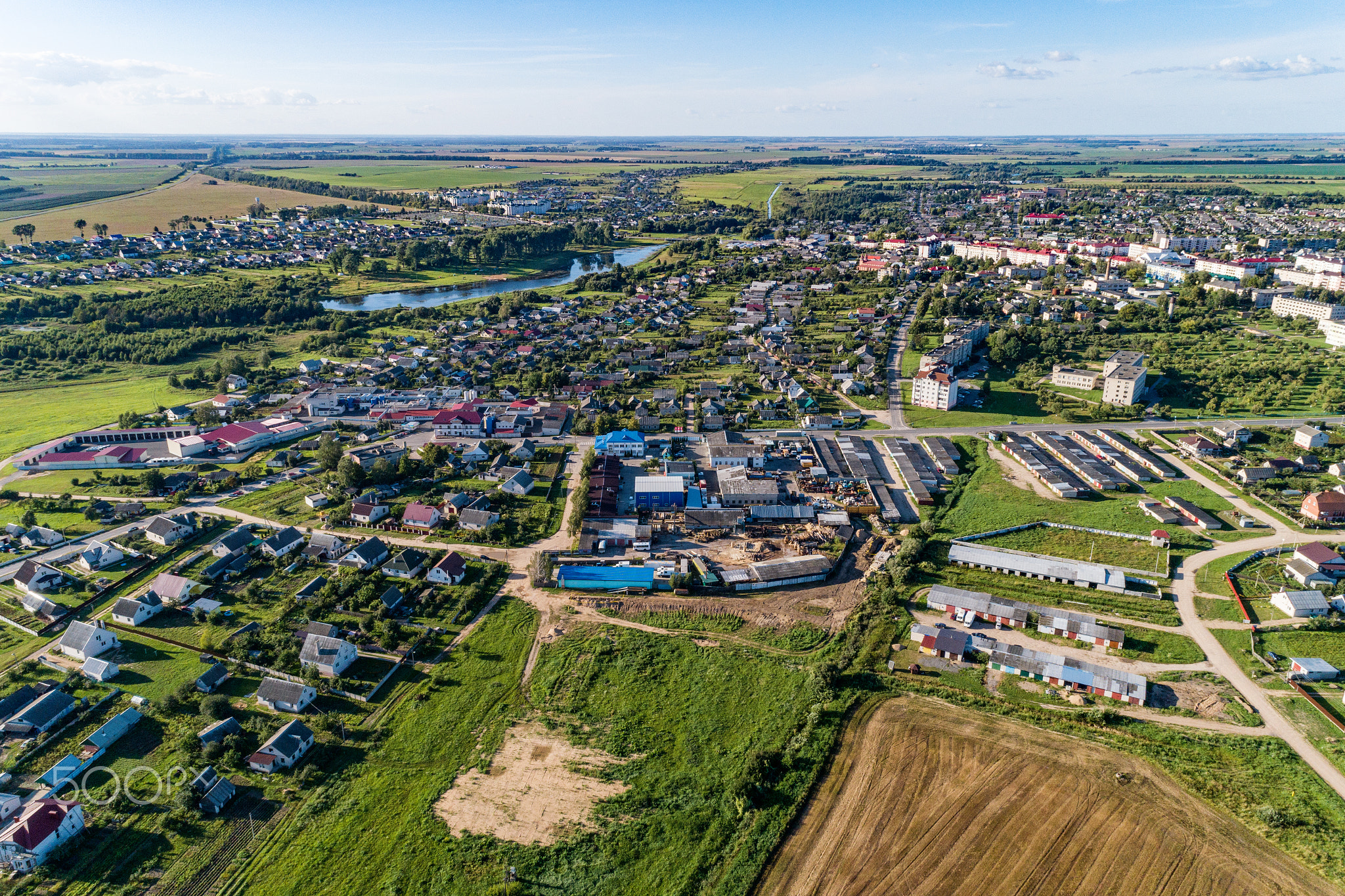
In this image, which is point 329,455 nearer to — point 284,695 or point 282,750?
point 284,695

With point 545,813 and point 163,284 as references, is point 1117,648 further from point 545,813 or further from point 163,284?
point 163,284

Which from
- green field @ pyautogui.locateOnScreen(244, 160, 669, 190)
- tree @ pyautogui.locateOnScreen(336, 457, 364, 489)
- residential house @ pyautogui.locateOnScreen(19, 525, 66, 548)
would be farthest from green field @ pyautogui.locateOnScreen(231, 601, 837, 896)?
green field @ pyautogui.locateOnScreen(244, 160, 669, 190)

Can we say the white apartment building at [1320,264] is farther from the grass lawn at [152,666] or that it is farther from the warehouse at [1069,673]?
the grass lawn at [152,666]

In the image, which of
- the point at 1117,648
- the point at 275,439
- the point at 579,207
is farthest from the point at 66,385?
the point at 579,207

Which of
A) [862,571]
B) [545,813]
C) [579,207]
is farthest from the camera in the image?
[579,207]

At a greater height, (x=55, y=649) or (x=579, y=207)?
(x=579, y=207)

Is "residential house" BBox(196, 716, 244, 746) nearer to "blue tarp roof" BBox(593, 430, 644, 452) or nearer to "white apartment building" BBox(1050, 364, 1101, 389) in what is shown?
"blue tarp roof" BBox(593, 430, 644, 452)

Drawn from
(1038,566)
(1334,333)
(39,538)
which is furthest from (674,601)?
(1334,333)
